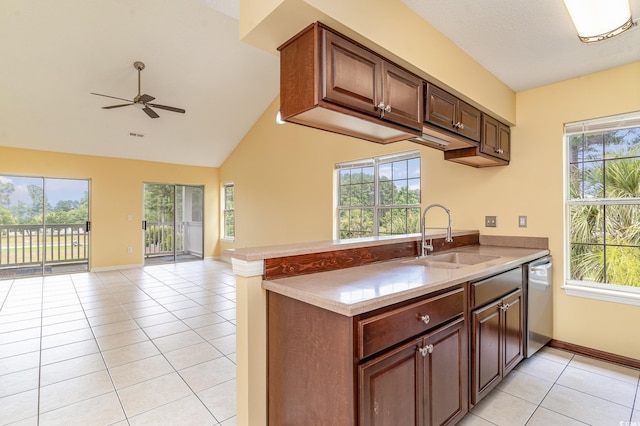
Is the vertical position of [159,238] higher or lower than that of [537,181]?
lower

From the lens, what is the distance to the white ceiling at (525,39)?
1921 millimetres

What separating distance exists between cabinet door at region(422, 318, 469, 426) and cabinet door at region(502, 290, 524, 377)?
1.99 feet

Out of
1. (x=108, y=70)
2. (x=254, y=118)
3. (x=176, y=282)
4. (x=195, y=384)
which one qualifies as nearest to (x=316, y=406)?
(x=195, y=384)

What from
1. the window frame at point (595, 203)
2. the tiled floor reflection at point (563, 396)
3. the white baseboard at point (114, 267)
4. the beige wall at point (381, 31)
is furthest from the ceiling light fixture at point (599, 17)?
the white baseboard at point (114, 267)

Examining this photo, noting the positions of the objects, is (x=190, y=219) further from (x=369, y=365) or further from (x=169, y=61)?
(x=369, y=365)

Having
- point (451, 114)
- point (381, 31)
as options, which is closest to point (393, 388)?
point (381, 31)

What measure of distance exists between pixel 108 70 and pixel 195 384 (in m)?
4.59

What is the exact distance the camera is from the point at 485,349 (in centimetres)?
196

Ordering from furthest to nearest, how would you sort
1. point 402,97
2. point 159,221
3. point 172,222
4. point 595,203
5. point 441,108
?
point 172,222
point 159,221
point 595,203
point 441,108
point 402,97

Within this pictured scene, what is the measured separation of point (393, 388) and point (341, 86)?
56.3 inches

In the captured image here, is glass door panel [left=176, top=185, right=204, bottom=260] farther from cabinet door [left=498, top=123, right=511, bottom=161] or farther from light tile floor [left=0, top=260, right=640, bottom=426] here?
cabinet door [left=498, top=123, right=511, bottom=161]

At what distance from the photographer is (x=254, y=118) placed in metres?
6.68

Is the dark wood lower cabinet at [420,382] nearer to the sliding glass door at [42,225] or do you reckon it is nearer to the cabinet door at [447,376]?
the cabinet door at [447,376]

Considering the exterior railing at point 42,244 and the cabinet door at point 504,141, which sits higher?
the cabinet door at point 504,141
